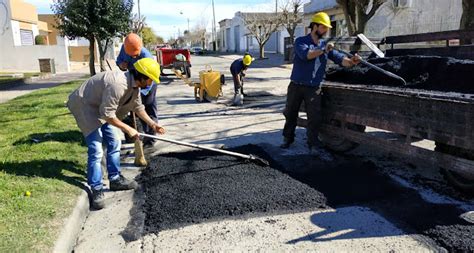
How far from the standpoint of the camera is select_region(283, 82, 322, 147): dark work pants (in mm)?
5148

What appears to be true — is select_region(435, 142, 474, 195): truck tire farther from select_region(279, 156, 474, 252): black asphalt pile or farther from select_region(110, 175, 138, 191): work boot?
select_region(110, 175, 138, 191): work boot

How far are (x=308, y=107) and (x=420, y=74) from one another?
4.58ft

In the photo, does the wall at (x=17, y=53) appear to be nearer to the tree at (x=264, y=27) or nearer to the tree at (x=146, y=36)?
the tree at (x=264, y=27)

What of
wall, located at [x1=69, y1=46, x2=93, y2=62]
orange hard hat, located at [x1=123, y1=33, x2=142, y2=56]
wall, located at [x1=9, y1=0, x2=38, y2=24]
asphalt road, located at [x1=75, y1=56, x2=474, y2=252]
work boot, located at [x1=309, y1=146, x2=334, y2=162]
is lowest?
asphalt road, located at [x1=75, y1=56, x2=474, y2=252]

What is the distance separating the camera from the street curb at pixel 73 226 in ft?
9.90

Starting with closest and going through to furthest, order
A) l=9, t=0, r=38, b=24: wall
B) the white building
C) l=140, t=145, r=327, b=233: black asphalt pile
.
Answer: l=140, t=145, r=327, b=233: black asphalt pile, l=9, t=0, r=38, b=24: wall, the white building

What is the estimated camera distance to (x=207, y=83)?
10359mm

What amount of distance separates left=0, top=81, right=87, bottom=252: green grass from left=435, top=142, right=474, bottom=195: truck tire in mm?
3563

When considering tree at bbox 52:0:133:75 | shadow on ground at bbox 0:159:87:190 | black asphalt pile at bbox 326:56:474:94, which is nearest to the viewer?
black asphalt pile at bbox 326:56:474:94

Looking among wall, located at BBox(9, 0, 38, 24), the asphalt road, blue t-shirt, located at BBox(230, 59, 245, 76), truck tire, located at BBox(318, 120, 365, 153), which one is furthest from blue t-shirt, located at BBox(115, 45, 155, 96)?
wall, located at BBox(9, 0, 38, 24)

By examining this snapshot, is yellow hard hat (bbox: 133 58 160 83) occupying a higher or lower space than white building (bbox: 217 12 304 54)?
lower

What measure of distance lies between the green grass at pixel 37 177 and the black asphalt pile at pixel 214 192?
0.80 m

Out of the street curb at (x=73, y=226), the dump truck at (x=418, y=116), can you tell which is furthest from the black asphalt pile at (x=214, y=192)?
the dump truck at (x=418, y=116)

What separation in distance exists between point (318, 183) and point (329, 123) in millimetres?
1269
